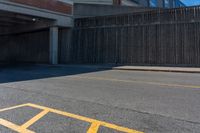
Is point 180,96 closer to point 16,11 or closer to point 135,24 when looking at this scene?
point 135,24

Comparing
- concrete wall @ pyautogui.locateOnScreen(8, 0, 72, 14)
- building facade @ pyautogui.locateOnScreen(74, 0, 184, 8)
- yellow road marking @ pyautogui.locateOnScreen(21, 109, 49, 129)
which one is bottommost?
yellow road marking @ pyautogui.locateOnScreen(21, 109, 49, 129)

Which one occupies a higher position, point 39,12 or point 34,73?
point 39,12

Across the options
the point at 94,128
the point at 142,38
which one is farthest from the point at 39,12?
the point at 94,128

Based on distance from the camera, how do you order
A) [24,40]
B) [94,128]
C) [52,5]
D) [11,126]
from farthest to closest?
[24,40] → [52,5] → [11,126] → [94,128]

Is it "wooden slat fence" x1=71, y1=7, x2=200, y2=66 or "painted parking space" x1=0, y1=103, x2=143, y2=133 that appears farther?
"wooden slat fence" x1=71, y1=7, x2=200, y2=66

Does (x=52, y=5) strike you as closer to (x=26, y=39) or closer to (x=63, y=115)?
(x=26, y=39)

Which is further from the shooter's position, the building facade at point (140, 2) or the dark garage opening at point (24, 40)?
the building facade at point (140, 2)

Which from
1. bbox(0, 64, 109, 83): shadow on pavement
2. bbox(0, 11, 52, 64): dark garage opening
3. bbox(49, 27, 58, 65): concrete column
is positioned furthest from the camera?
bbox(0, 11, 52, 64): dark garage opening

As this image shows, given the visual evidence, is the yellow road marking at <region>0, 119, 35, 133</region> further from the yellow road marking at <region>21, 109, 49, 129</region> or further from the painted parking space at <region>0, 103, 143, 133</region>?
the yellow road marking at <region>21, 109, 49, 129</region>

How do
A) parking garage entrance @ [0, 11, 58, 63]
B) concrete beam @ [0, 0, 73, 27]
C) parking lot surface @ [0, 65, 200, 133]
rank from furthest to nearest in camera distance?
1. parking garage entrance @ [0, 11, 58, 63]
2. concrete beam @ [0, 0, 73, 27]
3. parking lot surface @ [0, 65, 200, 133]

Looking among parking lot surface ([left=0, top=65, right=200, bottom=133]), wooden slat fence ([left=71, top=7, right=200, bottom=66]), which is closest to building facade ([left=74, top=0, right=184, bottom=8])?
wooden slat fence ([left=71, top=7, right=200, bottom=66])

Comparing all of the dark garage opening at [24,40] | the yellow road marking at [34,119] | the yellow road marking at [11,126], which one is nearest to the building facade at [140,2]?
the dark garage opening at [24,40]

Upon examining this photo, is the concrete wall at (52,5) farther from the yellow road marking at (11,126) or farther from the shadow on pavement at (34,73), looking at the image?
the yellow road marking at (11,126)

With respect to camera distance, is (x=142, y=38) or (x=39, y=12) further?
(x=39, y=12)
